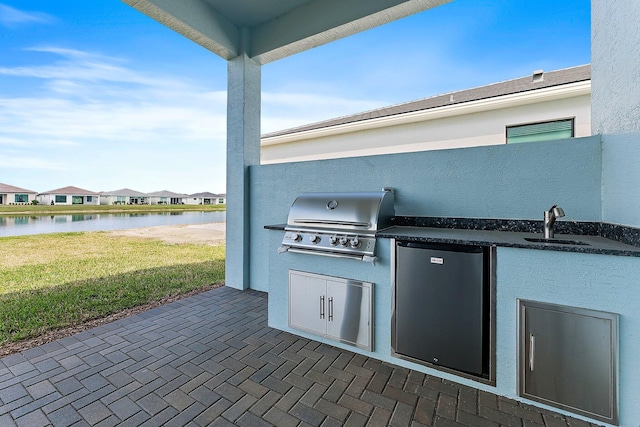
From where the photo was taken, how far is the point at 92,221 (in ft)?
42.5

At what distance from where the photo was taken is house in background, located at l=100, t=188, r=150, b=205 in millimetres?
14508

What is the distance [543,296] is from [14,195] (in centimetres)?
1319

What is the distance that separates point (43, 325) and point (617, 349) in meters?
4.89

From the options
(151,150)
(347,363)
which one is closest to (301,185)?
(347,363)

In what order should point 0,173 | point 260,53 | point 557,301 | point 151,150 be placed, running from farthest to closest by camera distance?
point 151,150
point 0,173
point 260,53
point 557,301

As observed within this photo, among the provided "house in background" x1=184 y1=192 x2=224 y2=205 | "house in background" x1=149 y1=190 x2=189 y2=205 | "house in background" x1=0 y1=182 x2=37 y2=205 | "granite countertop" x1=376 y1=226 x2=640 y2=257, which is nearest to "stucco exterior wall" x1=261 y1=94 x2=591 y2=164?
"granite countertop" x1=376 y1=226 x2=640 y2=257

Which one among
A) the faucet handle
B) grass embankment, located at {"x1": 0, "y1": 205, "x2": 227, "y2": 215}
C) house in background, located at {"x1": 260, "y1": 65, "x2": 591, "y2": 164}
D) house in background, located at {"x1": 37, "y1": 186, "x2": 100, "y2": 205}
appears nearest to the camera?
the faucet handle

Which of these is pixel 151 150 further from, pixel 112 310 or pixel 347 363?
pixel 347 363

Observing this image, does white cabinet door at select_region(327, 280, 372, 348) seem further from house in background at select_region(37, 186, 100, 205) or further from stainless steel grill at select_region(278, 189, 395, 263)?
house in background at select_region(37, 186, 100, 205)

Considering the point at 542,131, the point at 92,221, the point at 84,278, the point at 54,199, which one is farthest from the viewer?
the point at 92,221

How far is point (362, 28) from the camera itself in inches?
137

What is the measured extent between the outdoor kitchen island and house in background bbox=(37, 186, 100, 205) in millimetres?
13347

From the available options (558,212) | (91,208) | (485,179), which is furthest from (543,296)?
(91,208)

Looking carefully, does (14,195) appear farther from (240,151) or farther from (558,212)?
(558,212)
